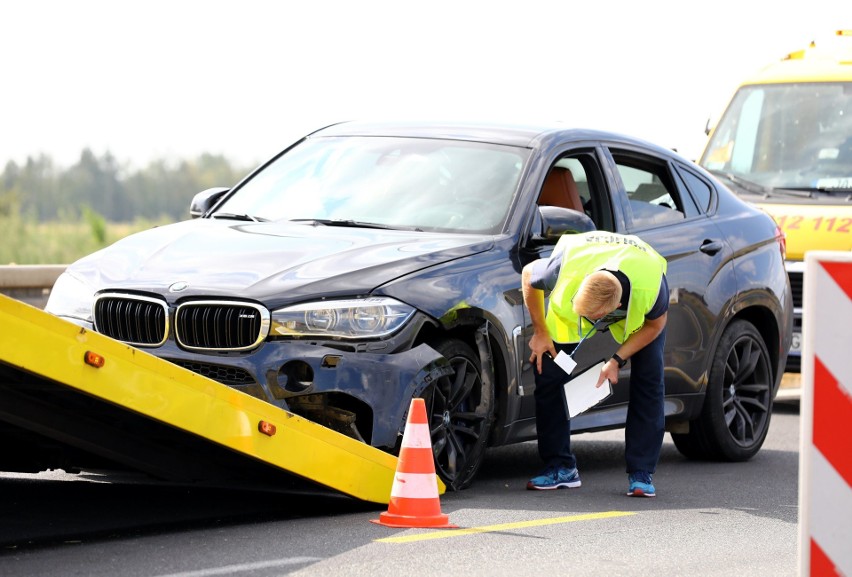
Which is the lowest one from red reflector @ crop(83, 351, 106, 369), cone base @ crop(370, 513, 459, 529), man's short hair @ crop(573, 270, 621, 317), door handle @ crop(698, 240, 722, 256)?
cone base @ crop(370, 513, 459, 529)

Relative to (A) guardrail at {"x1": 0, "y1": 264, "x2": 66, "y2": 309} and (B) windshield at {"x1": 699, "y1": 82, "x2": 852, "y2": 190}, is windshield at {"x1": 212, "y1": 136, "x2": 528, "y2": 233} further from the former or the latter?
(B) windshield at {"x1": 699, "y1": 82, "x2": 852, "y2": 190}

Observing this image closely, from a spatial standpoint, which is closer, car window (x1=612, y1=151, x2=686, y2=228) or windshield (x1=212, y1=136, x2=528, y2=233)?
windshield (x1=212, y1=136, x2=528, y2=233)

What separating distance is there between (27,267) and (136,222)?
25.0 m

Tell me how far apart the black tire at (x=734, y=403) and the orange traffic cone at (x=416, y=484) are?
3.20m

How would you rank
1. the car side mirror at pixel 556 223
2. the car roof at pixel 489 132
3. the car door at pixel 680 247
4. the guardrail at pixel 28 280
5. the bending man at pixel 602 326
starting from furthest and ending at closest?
the guardrail at pixel 28 280, the car door at pixel 680 247, the car roof at pixel 489 132, the car side mirror at pixel 556 223, the bending man at pixel 602 326

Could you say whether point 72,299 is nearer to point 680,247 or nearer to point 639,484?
point 639,484

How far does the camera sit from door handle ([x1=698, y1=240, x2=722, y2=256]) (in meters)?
9.40

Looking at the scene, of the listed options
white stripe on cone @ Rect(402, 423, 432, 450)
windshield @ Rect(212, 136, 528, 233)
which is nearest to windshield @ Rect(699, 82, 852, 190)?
windshield @ Rect(212, 136, 528, 233)

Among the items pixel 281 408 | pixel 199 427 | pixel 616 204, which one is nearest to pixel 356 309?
pixel 281 408

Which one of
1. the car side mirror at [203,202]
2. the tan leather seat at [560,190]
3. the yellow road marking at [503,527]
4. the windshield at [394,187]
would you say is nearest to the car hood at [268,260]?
the windshield at [394,187]

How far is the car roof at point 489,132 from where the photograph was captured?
342 inches

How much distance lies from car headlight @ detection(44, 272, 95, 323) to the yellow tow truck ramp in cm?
69

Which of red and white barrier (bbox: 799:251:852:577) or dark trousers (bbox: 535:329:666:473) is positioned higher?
red and white barrier (bbox: 799:251:852:577)

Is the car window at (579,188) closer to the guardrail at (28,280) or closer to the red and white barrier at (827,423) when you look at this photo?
the red and white barrier at (827,423)
